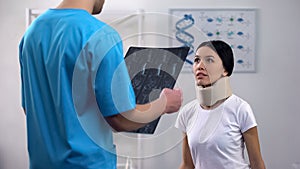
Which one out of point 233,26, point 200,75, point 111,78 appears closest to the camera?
point 111,78

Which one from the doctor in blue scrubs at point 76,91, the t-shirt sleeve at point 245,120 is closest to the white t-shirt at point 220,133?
the t-shirt sleeve at point 245,120

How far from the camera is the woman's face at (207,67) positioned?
1.21 metres

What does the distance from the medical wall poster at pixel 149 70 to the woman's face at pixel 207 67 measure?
16cm

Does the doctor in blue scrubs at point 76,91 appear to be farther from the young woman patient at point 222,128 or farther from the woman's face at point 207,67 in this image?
the young woman patient at point 222,128

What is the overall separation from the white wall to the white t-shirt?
1304 millimetres

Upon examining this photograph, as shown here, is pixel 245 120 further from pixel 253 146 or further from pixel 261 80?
pixel 261 80

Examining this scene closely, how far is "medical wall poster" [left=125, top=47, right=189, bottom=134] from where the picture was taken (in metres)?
1.03

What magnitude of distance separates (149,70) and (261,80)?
1.96m

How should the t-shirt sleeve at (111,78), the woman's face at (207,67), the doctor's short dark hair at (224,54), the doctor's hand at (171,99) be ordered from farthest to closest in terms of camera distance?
the doctor's short dark hair at (224,54)
the woman's face at (207,67)
the doctor's hand at (171,99)
the t-shirt sleeve at (111,78)

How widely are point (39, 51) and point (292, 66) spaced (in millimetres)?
2243

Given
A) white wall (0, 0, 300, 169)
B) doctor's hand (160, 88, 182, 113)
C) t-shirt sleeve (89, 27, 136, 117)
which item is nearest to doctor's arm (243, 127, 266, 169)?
doctor's hand (160, 88, 182, 113)

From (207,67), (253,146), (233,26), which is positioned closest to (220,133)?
(253,146)

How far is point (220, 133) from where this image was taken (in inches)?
57.8

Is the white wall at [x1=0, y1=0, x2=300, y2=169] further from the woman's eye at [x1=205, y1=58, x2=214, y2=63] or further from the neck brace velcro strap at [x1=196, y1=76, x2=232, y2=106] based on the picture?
the woman's eye at [x1=205, y1=58, x2=214, y2=63]
